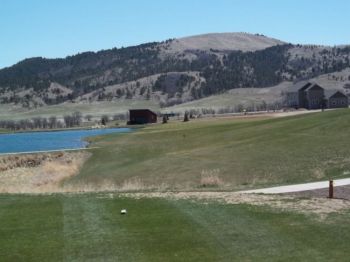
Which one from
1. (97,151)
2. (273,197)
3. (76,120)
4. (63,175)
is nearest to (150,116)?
(76,120)

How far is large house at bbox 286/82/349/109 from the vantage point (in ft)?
426

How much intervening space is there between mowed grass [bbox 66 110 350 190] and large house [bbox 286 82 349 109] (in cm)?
7543

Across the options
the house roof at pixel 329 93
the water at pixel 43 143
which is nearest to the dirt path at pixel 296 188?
the water at pixel 43 143

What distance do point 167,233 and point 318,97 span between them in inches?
4780

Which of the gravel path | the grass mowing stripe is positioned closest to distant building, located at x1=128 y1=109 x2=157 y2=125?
the gravel path

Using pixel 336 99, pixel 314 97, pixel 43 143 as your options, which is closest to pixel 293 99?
pixel 314 97

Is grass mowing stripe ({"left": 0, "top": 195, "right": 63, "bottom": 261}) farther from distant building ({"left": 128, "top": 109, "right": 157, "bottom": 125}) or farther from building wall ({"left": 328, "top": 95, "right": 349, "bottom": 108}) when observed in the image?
distant building ({"left": 128, "top": 109, "right": 157, "bottom": 125})

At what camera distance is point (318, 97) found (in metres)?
132

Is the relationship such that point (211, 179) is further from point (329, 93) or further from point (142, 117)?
point (142, 117)

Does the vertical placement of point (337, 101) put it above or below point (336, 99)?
below

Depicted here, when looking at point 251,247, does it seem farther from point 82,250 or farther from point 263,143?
point 263,143

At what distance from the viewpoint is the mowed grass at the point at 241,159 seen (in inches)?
1221

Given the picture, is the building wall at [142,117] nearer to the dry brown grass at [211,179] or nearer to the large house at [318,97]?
the large house at [318,97]

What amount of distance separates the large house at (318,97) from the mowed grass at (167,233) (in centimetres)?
11253
